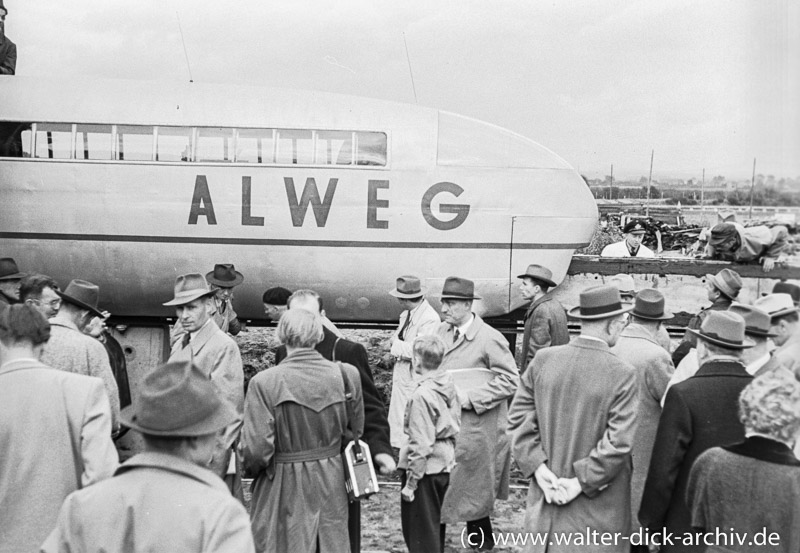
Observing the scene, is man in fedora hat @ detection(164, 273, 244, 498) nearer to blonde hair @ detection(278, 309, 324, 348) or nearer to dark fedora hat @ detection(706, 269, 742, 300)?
blonde hair @ detection(278, 309, 324, 348)

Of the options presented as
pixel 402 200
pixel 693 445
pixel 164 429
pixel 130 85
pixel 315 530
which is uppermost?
pixel 130 85

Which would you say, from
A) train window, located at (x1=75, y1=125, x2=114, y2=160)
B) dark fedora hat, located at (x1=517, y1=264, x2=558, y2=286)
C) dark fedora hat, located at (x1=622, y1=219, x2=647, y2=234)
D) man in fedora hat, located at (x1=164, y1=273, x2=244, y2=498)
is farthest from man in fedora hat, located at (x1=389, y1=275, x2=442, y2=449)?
train window, located at (x1=75, y1=125, x2=114, y2=160)

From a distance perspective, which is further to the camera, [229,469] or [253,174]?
[253,174]

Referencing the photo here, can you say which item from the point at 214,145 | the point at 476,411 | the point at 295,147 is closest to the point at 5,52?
the point at 214,145

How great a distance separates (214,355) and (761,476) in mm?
3466

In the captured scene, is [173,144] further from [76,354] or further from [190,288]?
[76,354]

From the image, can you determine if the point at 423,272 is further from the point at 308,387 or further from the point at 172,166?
the point at 308,387

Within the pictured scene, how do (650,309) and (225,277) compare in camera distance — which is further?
(225,277)

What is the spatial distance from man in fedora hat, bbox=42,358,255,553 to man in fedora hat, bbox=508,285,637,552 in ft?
7.41

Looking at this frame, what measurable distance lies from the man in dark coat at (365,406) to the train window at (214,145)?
405 centimetres

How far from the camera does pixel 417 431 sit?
5125mm

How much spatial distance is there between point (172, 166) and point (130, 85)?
1.26 meters

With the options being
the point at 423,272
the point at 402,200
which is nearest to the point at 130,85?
the point at 402,200

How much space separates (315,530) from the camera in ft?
14.7
